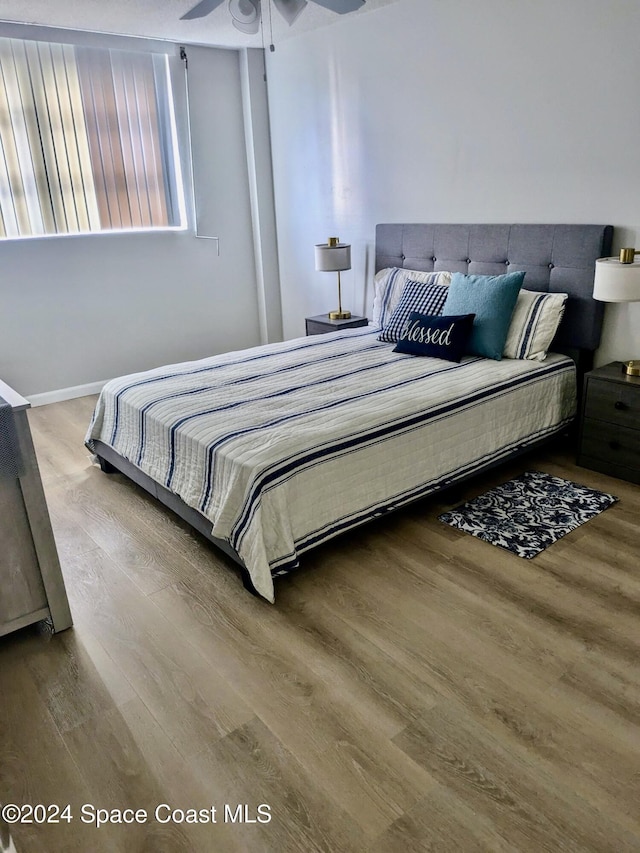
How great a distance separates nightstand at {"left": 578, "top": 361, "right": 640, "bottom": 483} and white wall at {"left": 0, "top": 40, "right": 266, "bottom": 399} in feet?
11.1

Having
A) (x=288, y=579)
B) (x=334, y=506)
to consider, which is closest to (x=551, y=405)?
(x=334, y=506)

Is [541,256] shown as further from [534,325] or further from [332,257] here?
[332,257]

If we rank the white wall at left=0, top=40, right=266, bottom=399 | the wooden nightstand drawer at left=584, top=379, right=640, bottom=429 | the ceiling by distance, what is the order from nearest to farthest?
the wooden nightstand drawer at left=584, top=379, right=640, bottom=429 → the ceiling → the white wall at left=0, top=40, right=266, bottom=399

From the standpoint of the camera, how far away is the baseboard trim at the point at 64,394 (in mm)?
4809

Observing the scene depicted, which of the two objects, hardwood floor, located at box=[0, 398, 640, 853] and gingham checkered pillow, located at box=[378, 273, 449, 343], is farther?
gingham checkered pillow, located at box=[378, 273, 449, 343]

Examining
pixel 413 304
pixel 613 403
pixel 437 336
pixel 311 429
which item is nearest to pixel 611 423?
pixel 613 403

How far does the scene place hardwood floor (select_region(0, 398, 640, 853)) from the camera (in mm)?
1561

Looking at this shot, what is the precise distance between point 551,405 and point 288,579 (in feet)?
5.83

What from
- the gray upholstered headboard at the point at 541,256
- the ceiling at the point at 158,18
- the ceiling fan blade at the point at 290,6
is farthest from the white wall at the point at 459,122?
the ceiling fan blade at the point at 290,6

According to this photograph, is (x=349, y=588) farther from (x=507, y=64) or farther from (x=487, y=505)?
(x=507, y=64)

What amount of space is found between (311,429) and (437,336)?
1.22 m

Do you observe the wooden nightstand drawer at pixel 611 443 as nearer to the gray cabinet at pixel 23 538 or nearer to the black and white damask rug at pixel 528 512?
the black and white damask rug at pixel 528 512

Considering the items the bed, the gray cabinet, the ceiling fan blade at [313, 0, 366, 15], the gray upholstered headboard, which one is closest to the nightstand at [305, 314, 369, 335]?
the bed

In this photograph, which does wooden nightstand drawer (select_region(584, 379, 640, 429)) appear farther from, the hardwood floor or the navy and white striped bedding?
the hardwood floor
